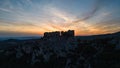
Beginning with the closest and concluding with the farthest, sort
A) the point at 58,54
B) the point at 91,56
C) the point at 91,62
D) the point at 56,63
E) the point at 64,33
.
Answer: the point at 91,62, the point at 91,56, the point at 56,63, the point at 58,54, the point at 64,33

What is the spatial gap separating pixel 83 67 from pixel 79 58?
Result: 25.8 ft

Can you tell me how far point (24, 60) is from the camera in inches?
3644

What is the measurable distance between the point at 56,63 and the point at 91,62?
60.6 feet

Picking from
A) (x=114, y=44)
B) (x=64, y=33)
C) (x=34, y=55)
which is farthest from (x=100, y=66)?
(x=64, y=33)

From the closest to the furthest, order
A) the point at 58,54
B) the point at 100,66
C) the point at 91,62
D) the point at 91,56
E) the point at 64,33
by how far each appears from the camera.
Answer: the point at 100,66 < the point at 91,62 < the point at 91,56 < the point at 58,54 < the point at 64,33

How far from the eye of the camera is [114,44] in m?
81.9

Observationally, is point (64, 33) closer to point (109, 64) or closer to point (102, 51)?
point (102, 51)

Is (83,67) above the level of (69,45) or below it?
below

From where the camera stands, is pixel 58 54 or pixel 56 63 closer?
pixel 56 63

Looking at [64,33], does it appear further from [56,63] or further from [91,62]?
[91,62]

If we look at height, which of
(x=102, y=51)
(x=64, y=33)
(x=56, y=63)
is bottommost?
(x=56, y=63)

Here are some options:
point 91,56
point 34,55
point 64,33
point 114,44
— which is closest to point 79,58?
point 91,56

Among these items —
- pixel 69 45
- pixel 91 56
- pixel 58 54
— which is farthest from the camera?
pixel 69 45

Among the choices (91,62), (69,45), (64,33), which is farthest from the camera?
(64,33)
